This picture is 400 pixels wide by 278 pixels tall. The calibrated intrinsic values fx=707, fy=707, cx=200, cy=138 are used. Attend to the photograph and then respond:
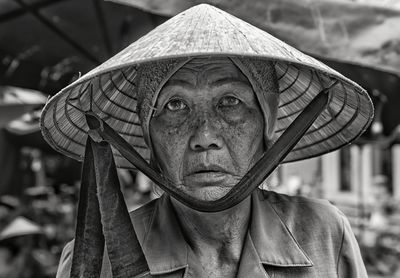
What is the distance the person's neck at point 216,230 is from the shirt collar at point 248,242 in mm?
30

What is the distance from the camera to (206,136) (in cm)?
184

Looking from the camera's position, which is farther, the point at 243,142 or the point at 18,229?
the point at 18,229

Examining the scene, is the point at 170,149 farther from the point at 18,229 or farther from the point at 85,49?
the point at 18,229

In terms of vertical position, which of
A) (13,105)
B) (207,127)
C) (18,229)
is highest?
(13,105)

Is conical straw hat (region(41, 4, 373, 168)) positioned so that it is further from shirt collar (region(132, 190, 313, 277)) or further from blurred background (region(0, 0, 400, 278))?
blurred background (region(0, 0, 400, 278))

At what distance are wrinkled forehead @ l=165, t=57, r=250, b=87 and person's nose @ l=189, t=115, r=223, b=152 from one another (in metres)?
0.11

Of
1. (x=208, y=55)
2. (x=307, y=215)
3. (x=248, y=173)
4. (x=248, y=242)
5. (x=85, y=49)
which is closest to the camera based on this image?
(x=208, y=55)

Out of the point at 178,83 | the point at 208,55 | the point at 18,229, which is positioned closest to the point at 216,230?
the point at 178,83

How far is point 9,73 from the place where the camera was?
13.3 ft

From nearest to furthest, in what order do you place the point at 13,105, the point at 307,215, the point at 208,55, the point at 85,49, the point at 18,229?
1. the point at 208,55
2. the point at 307,215
3. the point at 85,49
4. the point at 13,105
5. the point at 18,229

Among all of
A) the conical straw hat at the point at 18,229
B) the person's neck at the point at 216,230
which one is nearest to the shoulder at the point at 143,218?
the person's neck at the point at 216,230

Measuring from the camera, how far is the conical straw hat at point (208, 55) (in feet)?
5.49

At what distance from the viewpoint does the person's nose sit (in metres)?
1.84

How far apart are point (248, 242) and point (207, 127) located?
0.37m
